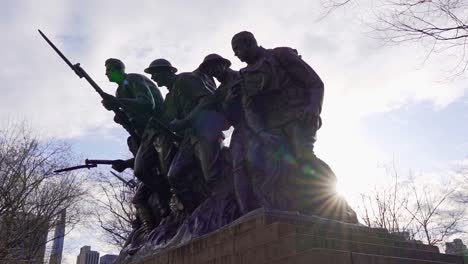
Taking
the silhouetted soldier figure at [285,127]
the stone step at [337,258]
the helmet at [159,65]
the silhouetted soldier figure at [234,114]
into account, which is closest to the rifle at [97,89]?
the helmet at [159,65]

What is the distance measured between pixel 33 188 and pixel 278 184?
54.2 ft

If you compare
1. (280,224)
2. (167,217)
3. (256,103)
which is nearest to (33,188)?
(167,217)

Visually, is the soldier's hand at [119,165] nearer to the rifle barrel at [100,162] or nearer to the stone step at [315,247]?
the rifle barrel at [100,162]

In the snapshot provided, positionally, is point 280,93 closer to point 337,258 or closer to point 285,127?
point 285,127

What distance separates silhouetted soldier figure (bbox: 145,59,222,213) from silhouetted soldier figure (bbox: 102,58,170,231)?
0.58 metres

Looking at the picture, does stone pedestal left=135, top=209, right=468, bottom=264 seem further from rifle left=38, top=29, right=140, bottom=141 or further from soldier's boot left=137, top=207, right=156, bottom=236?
rifle left=38, top=29, right=140, bottom=141

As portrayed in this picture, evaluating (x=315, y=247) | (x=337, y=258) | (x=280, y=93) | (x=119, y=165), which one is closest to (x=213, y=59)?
(x=280, y=93)

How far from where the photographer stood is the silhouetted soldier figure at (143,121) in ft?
28.4

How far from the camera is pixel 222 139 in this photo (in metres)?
7.50

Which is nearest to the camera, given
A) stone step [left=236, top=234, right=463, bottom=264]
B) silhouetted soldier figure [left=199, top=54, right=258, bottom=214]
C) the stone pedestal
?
the stone pedestal

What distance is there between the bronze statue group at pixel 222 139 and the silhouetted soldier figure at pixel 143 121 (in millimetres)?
18

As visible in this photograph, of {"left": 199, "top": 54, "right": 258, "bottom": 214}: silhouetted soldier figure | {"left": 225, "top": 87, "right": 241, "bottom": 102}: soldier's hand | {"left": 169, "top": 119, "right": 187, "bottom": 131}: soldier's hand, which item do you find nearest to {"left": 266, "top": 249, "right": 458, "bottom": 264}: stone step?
{"left": 199, "top": 54, "right": 258, "bottom": 214}: silhouetted soldier figure

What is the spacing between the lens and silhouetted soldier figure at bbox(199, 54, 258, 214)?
20.6ft

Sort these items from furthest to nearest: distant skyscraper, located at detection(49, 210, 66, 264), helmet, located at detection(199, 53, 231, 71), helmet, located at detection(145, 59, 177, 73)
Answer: distant skyscraper, located at detection(49, 210, 66, 264) < helmet, located at detection(145, 59, 177, 73) < helmet, located at detection(199, 53, 231, 71)
